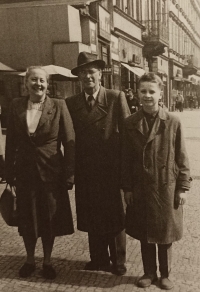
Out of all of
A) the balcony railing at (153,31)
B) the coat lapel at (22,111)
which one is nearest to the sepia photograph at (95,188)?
the coat lapel at (22,111)

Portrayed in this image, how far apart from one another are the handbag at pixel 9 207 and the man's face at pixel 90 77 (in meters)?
1.12

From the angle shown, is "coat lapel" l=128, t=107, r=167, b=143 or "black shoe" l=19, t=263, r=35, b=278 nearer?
"coat lapel" l=128, t=107, r=167, b=143

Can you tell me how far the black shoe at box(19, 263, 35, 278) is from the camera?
12.5ft

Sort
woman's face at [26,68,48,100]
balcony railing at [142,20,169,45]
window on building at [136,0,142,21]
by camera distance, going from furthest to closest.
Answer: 1. balcony railing at [142,20,169,45]
2. window on building at [136,0,142,21]
3. woman's face at [26,68,48,100]

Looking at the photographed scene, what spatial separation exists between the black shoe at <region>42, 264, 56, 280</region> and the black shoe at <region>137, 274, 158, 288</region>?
0.73 m

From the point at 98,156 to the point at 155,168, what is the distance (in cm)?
56

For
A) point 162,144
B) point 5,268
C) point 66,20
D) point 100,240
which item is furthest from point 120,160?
point 66,20

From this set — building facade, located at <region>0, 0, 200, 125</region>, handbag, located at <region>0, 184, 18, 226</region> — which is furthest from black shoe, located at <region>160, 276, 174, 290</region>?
building facade, located at <region>0, 0, 200, 125</region>

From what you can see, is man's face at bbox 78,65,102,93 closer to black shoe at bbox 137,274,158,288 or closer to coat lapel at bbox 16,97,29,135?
coat lapel at bbox 16,97,29,135

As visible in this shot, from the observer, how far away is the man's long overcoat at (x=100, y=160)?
3.77m

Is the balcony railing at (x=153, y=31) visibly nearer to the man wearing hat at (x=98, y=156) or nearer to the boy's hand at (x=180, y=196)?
the man wearing hat at (x=98, y=156)

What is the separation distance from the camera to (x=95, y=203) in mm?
3807

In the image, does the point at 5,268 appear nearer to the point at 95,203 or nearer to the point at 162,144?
the point at 95,203

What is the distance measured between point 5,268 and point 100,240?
89 cm
